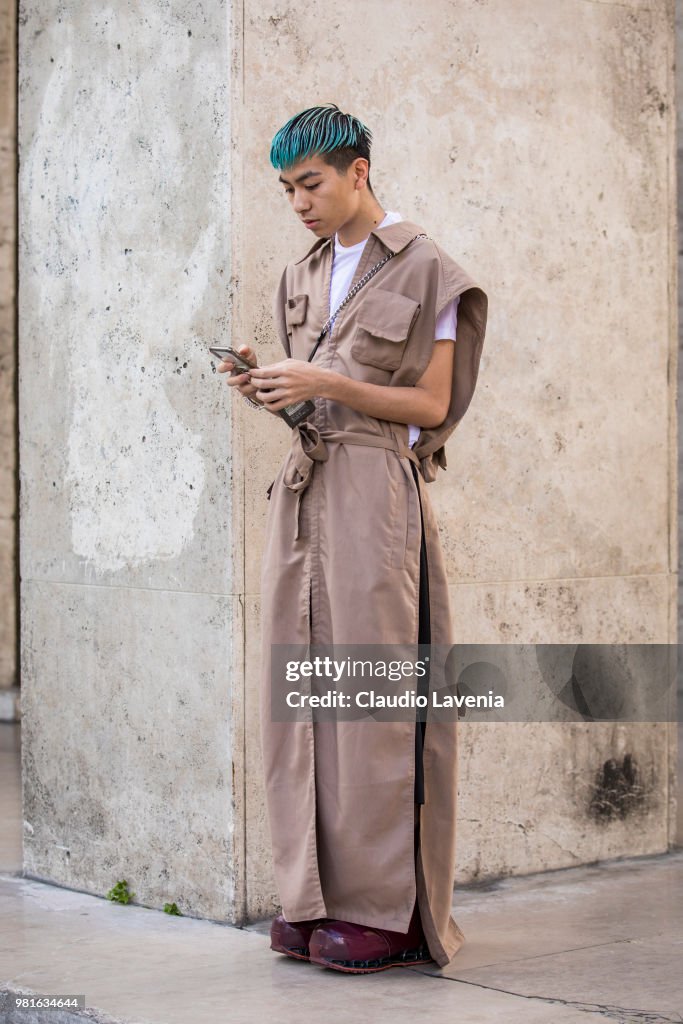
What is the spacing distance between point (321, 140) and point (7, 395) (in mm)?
5646

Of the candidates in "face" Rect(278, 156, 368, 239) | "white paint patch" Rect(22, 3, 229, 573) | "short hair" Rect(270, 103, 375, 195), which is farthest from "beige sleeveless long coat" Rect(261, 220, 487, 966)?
"white paint patch" Rect(22, 3, 229, 573)

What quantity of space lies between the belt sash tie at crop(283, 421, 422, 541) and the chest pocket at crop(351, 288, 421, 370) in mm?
179

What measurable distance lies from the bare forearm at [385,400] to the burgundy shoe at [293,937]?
1.26 metres

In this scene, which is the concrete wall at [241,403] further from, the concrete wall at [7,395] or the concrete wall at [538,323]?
the concrete wall at [7,395]

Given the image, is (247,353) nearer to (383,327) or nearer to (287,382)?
(287,382)

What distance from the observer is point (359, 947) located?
381cm

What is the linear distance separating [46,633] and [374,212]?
6.22ft

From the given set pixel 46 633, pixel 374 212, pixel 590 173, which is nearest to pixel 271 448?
pixel 374 212

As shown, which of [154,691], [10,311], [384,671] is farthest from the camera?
[10,311]

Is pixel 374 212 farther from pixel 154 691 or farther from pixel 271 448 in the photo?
pixel 154 691

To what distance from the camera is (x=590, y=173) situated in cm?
516
